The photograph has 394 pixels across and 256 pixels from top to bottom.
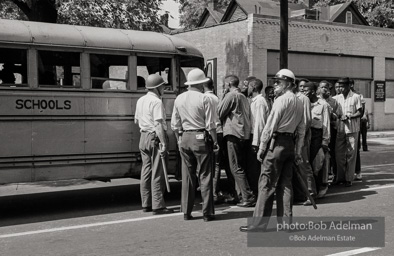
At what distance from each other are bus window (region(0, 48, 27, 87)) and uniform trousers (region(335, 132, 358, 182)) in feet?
19.8

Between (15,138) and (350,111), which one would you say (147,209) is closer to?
(15,138)

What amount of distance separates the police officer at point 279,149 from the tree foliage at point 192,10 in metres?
43.4

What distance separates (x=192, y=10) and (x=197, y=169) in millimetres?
45321

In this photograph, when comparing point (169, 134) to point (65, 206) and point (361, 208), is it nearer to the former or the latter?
point (65, 206)

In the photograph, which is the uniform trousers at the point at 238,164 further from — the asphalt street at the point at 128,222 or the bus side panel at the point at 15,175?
the bus side panel at the point at 15,175

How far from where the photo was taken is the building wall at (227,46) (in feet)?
82.6

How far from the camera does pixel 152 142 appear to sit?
8.20m

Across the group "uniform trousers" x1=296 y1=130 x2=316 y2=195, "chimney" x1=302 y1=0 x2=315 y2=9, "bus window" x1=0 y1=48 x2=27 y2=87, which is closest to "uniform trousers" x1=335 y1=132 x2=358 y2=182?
"uniform trousers" x1=296 y1=130 x2=316 y2=195

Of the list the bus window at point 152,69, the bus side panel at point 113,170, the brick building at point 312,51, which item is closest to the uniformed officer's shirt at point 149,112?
the bus window at point 152,69

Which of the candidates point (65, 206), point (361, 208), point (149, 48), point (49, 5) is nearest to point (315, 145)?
point (361, 208)

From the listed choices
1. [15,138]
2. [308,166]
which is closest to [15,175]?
[15,138]

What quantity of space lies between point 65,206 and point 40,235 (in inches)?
81.6

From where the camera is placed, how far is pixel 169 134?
9.24 m

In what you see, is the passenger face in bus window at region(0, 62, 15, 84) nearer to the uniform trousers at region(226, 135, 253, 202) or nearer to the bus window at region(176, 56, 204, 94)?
the bus window at region(176, 56, 204, 94)
